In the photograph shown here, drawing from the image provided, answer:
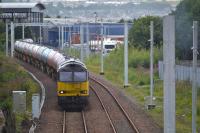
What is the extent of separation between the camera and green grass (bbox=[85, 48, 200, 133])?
28775mm

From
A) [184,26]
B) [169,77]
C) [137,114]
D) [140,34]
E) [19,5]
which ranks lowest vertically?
[137,114]

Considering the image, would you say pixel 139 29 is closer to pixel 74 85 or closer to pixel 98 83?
pixel 98 83

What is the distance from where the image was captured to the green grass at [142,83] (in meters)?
28.8

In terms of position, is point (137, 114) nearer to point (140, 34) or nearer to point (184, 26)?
point (184, 26)

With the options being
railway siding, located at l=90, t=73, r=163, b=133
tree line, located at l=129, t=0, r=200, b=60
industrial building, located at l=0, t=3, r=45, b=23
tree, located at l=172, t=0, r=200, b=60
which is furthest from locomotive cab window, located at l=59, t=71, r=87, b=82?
industrial building, located at l=0, t=3, r=45, b=23

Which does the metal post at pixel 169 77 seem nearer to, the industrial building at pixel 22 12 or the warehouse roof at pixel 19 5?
the industrial building at pixel 22 12

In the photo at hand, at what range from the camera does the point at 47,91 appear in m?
39.4

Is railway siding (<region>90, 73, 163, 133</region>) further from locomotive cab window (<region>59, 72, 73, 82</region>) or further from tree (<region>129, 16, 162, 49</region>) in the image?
tree (<region>129, 16, 162, 49</region>)

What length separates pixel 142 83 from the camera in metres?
44.9

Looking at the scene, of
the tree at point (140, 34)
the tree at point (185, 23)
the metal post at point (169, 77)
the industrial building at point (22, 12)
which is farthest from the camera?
the industrial building at point (22, 12)

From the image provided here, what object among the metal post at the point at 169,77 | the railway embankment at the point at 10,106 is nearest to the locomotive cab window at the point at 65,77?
the railway embankment at the point at 10,106

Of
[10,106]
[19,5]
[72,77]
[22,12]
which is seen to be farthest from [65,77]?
[22,12]

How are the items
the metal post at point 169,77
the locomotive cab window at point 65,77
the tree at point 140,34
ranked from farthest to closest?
the tree at point 140,34 → the locomotive cab window at point 65,77 → the metal post at point 169,77

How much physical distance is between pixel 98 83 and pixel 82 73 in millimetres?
14529
